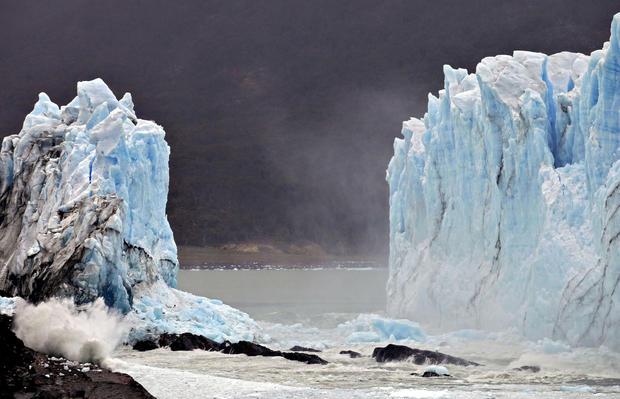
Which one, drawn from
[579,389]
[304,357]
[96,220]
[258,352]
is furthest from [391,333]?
[579,389]

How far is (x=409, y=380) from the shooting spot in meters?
17.3

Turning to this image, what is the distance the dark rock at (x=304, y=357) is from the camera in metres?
20.0

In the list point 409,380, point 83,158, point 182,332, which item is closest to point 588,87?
point 409,380

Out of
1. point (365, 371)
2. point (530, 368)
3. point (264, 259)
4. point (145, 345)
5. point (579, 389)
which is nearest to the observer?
point (579, 389)

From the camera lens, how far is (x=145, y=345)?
69.5 feet

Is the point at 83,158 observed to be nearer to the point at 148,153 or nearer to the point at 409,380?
the point at 148,153

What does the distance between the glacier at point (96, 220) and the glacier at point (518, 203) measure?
6.40 meters

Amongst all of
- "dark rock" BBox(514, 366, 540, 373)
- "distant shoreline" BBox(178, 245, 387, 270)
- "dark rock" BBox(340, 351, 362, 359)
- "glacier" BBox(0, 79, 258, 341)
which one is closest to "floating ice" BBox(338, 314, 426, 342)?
"dark rock" BBox(340, 351, 362, 359)

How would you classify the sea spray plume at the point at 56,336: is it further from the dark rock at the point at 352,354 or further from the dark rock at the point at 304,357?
the dark rock at the point at 352,354

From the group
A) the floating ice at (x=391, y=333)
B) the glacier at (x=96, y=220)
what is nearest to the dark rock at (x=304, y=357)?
the glacier at (x=96, y=220)

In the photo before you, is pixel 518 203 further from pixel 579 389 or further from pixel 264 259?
pixel 264 259

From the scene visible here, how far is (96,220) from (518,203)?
11027mm

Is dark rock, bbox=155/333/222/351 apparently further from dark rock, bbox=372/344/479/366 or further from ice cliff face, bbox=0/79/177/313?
dark rock, bbox=372/344/479/366

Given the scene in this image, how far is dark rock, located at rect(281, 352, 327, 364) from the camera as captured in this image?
20.0 metres
